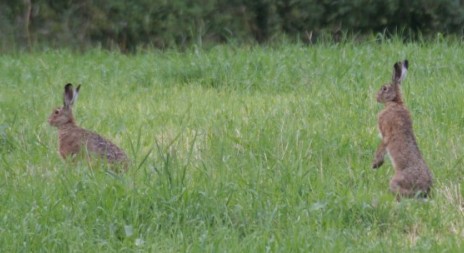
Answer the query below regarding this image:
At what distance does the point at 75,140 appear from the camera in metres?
8.05

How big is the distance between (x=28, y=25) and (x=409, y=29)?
18.1 ft

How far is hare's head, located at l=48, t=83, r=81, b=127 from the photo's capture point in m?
8.59

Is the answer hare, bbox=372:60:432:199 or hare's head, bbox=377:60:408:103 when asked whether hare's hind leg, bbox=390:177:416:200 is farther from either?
hare's head, bbox=377:60:408:103

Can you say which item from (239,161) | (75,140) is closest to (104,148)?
(75,140)

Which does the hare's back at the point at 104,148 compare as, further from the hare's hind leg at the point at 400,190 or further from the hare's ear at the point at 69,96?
the hare's hind leg at the point at 400,190

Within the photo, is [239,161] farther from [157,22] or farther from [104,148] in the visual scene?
[157,22]

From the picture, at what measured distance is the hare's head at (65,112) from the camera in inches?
338

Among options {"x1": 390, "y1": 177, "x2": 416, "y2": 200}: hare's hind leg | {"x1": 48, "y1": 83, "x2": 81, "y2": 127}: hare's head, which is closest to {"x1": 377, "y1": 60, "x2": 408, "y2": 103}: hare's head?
{"x1": 390, "y1": 177, "x2": 416, "y2": 200}: hare's hind leg

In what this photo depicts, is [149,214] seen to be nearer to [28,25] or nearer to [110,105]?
[110,105]

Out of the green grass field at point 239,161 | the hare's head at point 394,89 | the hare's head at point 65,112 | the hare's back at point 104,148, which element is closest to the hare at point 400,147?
the hare's head at point 394,89

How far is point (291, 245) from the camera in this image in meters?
6.18

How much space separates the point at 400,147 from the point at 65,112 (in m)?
2.67

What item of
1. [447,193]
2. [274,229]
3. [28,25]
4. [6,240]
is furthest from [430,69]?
[28,25]

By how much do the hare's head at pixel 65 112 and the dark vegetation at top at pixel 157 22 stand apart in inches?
285
